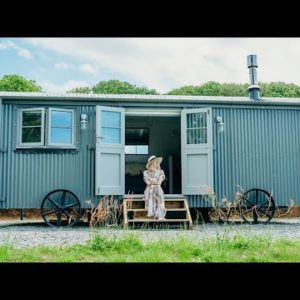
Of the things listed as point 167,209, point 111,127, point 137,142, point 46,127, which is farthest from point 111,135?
point 137,142

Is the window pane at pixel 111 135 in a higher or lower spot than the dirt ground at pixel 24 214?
higher

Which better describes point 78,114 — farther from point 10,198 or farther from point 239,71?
point 239,71

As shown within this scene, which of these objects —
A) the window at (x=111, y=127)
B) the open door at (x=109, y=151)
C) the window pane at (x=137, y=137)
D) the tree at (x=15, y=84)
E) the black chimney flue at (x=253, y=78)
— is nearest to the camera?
the open door at (x=109, y=151)

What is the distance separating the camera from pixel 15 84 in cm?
2614

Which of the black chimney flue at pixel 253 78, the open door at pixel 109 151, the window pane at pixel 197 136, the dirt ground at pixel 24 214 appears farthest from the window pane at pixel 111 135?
the dirt ground at pixel 24 214

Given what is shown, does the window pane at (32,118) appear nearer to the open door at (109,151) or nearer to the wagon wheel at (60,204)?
the open door at (109,151)

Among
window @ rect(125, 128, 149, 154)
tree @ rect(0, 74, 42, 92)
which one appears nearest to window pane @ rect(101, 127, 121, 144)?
window @ rect(125, 128, 149, 154)

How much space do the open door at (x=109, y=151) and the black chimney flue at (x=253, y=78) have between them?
3457 mm

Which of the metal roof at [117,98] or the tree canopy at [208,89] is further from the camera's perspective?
the tree canopy at [208,89]

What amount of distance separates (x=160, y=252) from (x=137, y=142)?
9.33 metres

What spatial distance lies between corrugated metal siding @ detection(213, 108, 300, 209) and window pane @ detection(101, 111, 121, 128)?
2.13 m

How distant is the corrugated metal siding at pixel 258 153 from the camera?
31.2 ft

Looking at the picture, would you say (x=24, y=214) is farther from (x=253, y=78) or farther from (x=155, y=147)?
(x=253, y=78)
